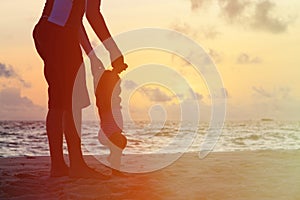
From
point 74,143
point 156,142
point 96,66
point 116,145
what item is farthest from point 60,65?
point 156,142

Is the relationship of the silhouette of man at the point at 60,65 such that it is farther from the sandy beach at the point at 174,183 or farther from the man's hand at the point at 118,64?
the sandy beach at the point at 174,183

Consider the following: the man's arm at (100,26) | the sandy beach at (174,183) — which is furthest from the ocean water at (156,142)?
the man's arm at (100,26)

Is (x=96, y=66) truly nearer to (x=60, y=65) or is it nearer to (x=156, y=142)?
(x=60, y=65)

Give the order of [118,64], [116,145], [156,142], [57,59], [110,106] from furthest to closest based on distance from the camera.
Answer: [156,142] < [116,145] < [110,106] < [118,64] < [57,59]

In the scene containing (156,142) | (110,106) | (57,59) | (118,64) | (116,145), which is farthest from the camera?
(156,142)

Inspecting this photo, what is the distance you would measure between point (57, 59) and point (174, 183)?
4.34ft

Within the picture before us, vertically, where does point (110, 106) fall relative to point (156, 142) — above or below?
A: above

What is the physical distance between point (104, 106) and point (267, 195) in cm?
152

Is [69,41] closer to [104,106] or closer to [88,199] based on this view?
[104,106]

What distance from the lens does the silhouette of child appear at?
464 centimetres

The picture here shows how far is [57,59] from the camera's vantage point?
444 centimetres

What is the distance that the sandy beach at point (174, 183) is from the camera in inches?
154

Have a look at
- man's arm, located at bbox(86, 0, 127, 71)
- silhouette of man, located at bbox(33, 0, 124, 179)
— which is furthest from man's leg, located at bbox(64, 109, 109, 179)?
man's arm, located at bbox(86, 0, 127, 71)

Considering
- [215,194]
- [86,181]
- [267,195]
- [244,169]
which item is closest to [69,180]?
[86,181]
